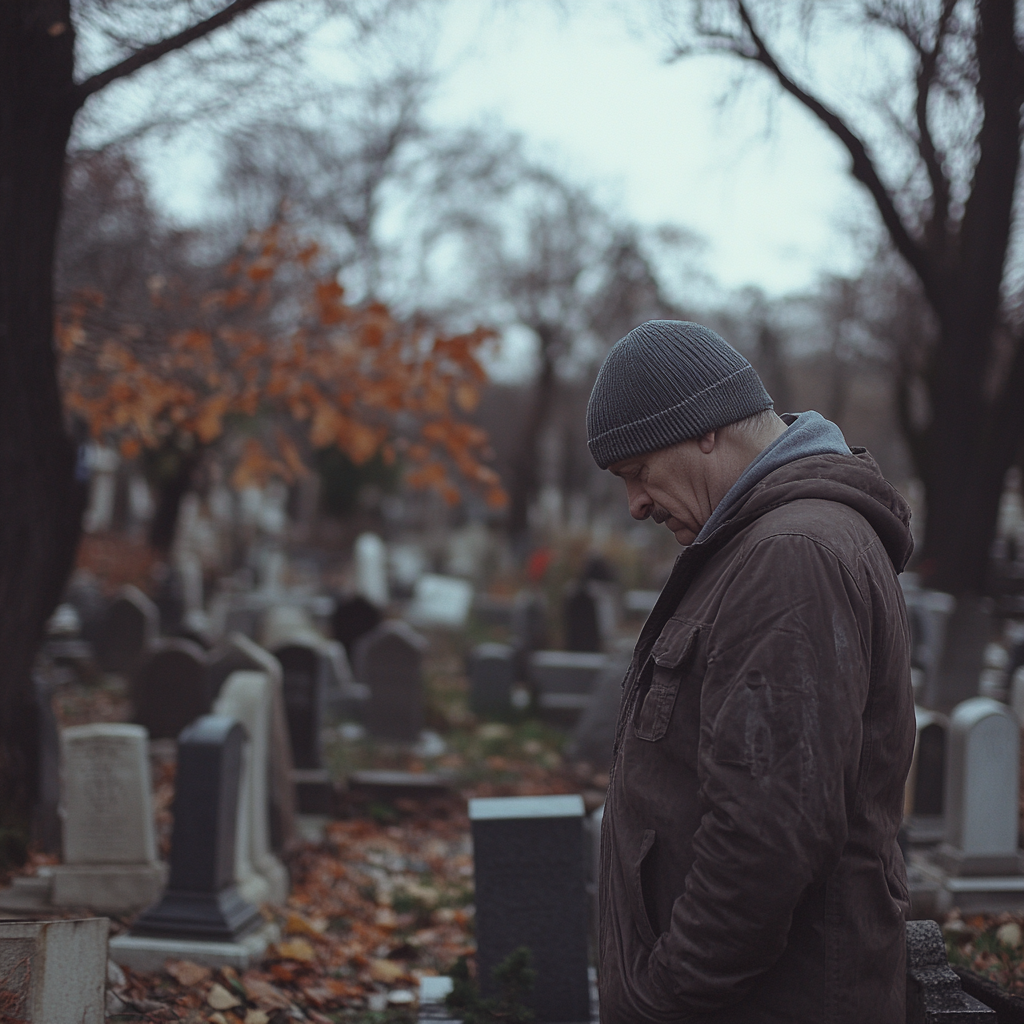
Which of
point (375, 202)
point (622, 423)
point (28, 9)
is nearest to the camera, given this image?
point (622, 423)

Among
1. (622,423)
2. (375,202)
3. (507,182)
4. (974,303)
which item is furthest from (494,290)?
(622,423)

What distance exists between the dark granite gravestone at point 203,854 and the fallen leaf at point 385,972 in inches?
23.6

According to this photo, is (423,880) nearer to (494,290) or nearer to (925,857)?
(925,857)

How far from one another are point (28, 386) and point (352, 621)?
728 centimetres

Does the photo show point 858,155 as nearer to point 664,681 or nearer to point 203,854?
point 203,854

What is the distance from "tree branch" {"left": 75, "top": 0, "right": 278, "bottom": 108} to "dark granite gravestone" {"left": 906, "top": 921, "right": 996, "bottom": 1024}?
4.67 metres

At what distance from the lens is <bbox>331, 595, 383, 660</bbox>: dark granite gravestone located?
1227 centimetres

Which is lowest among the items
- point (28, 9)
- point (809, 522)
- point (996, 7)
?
point (809, 522)

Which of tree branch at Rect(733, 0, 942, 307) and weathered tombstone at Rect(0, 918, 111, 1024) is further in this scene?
tree branch at Rect(733, 0, 942, 307)

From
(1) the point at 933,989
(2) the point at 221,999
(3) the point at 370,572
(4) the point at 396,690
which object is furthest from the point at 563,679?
(3) the point at 370,572

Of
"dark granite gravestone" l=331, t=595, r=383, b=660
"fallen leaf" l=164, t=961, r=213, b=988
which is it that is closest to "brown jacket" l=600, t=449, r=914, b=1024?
"fallen leaf" l=164, t=961, r=213, b=988

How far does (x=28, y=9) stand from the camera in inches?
187

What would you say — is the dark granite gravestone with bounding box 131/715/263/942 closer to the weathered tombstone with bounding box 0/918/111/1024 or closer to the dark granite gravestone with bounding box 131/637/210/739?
the weathered tombstone with bounding box 0/918/111/1024

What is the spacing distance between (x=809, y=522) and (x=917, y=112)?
323 inches
